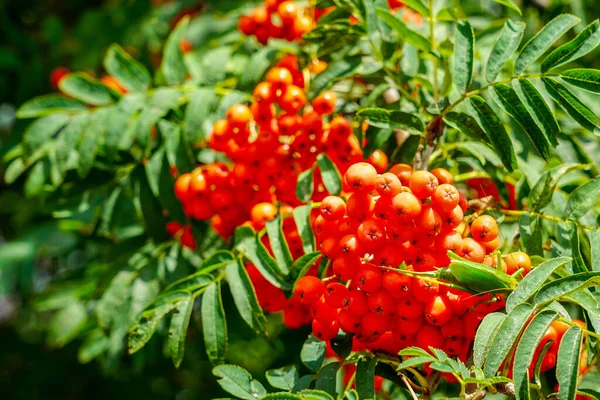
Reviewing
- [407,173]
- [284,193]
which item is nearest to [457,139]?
[407,173]

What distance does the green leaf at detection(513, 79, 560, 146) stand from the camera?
1924 millimetres

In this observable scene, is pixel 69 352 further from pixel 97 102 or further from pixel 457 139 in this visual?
pixel 457 139

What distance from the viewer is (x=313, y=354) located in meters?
1.97

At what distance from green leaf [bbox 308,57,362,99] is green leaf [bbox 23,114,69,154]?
1129 mm

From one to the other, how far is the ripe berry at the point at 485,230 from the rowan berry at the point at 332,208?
1.30 feet

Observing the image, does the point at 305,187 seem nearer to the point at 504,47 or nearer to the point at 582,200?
the point at 504,47

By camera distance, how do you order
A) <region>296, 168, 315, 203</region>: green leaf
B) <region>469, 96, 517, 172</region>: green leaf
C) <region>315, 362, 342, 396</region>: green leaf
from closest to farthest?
<region>315, 362, 342, 396</region>: green leaf
<region>469, 96, 517, 172</region>: green leaf
<region>296, 168, 315, 203</region>: green leaf

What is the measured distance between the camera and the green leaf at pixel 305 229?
2055 millimetres

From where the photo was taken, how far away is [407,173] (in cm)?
195

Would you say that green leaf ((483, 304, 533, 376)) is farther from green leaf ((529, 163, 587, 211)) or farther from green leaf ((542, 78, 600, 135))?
green leaf ((542, 78, 600, 135))

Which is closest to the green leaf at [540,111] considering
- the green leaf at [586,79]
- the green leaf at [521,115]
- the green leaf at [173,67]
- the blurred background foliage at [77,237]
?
the green leaf at [521,115]

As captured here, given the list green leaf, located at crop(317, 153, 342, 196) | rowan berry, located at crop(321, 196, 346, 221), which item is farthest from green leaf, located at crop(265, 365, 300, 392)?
green leaf, located at crop(317, 153, 342, 196)

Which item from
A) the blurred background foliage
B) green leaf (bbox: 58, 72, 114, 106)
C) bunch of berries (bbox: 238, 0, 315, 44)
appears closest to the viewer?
bunch of berries (bbox: 238, 0, 315, 44)

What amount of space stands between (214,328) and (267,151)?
679mm
